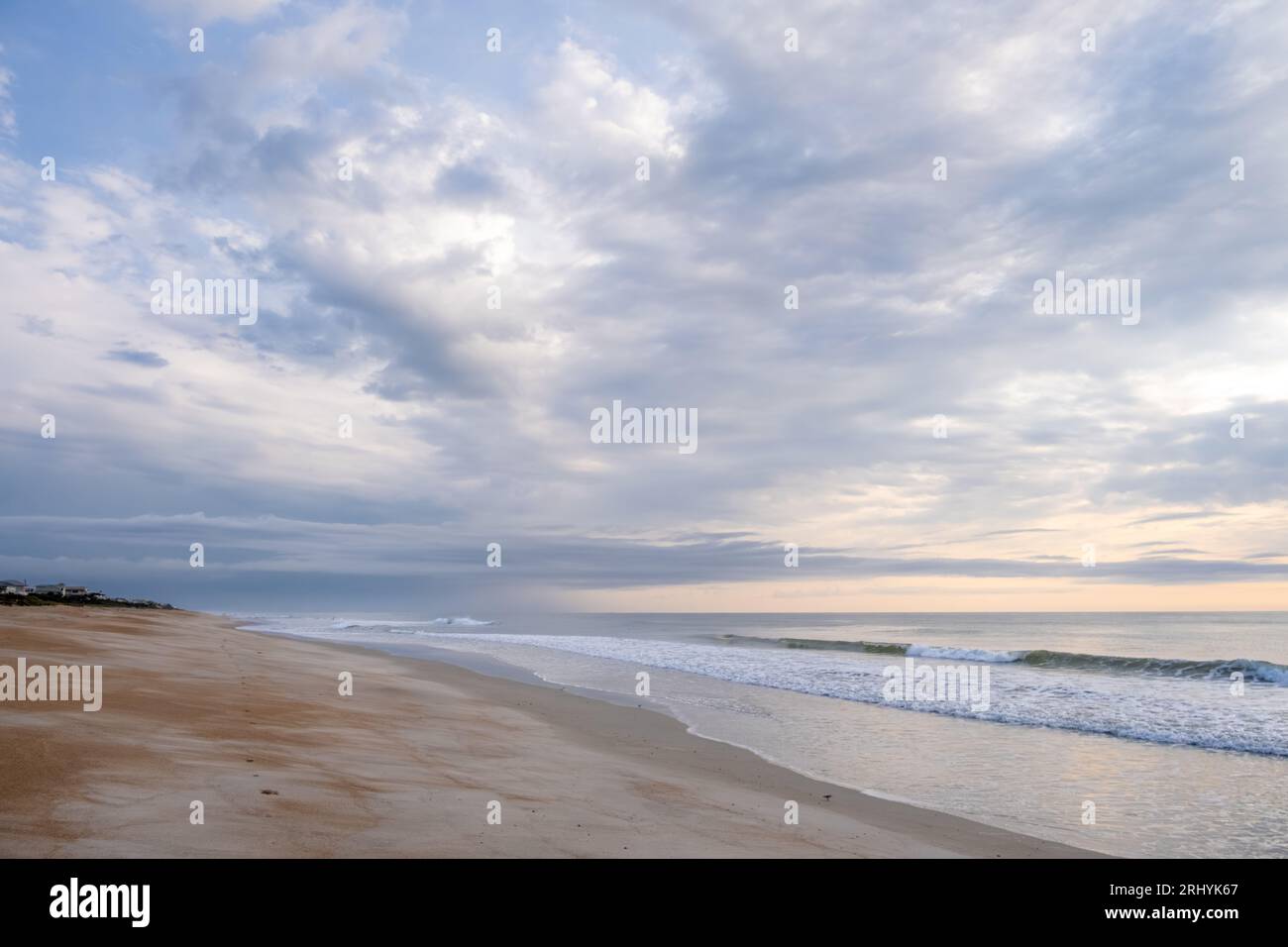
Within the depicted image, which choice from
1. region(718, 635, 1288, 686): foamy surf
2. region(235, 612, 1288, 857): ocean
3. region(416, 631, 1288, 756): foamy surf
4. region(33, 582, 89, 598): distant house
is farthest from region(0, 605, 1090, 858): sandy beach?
region(33, 582, 89, 598): distant house

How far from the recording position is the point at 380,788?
8.20m

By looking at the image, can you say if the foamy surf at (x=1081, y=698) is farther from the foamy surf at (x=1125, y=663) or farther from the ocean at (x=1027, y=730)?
the foamy surf at (x=1125, y=663)

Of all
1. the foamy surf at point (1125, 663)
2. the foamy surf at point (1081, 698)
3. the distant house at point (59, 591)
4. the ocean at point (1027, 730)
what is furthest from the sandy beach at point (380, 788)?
the distant house at point (59, 591)

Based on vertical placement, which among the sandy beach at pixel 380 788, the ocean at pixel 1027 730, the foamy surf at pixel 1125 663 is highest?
the sandy beach at pixel 380 788

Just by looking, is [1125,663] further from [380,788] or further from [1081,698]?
[380,788]

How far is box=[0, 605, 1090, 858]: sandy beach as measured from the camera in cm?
594

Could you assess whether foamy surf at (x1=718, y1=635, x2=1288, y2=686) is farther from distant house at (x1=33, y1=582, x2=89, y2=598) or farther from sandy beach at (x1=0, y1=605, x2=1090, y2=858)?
distant house at (x1=33, y1=582, x2=89, y2=598)

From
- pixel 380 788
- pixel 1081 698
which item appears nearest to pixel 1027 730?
pixel 1081 698

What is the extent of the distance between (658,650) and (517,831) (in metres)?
38.9

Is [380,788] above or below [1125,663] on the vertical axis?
above

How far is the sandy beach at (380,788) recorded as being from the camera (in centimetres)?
594

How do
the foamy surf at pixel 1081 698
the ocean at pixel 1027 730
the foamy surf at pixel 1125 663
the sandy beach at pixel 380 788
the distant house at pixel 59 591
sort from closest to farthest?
the sandy beach at pixel 380 788, the ocean at pixel 1027 730, the foamy surf at pixel 1081 698, the foamy surf at pixel 1125 663, the distant house at pixel 59 591
